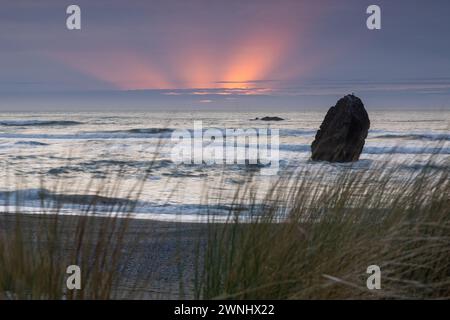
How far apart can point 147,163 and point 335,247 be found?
428cm

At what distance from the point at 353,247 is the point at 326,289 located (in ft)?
0.99

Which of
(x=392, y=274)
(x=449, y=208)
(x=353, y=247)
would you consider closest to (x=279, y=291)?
(x=353, y=247)

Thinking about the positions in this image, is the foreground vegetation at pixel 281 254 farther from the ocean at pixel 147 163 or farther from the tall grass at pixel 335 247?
the ocean at pixel 147 163

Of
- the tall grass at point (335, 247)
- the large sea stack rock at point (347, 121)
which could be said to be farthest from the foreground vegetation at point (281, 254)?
the large sea stack rock at point (347, 121)

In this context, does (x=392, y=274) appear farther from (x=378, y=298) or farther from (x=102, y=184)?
(x=102, y=184)

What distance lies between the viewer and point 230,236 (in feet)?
13.9

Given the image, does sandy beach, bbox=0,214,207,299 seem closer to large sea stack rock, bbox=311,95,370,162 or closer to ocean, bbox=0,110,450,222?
ocean, bbox=0,110,450,222

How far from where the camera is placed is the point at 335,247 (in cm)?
412

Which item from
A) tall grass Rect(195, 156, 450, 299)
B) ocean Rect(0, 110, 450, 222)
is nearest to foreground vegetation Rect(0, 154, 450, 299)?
tall grass Rect(195, 156, 450, 299)

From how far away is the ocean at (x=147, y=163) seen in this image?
479 cm

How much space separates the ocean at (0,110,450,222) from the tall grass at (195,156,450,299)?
0.32m

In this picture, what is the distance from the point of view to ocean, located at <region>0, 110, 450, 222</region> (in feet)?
15.7

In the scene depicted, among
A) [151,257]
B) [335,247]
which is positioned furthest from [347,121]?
[335,247]
